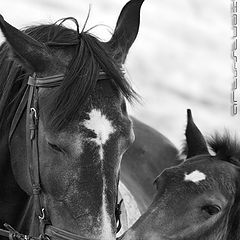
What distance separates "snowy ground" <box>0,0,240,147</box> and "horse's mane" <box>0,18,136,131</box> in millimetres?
9389

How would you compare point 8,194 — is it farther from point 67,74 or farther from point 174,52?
point 174,52

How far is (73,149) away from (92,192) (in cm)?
25

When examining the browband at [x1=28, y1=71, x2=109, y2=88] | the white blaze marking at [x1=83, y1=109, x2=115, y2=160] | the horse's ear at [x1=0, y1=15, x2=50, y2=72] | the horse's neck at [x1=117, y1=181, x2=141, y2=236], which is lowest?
the horse's neck at [x1=117, y1=181, x2=141, y2=236]

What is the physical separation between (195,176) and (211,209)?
233 millimetres

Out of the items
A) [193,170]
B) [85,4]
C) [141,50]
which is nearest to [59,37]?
[193,170]

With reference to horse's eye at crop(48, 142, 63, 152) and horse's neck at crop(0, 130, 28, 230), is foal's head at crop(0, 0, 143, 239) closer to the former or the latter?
horse's eye at crop(48, 142, 63, 152)

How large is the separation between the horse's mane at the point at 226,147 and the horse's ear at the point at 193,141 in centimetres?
7

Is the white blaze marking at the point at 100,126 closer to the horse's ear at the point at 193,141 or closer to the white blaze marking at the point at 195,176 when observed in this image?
the white blaze marking at the point at 195,176

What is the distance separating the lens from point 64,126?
13.6 feet

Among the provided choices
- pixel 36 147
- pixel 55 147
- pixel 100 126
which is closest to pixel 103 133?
pixel 100 126

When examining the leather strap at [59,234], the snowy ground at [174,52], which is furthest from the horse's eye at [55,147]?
the snowy ground at [174,52]

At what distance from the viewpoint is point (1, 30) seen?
13.8 feet

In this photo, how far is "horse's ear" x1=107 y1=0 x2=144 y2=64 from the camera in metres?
4.58

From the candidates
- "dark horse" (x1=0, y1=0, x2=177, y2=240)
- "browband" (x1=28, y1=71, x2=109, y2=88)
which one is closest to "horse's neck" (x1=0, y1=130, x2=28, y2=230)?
"dark horse" (x1=0, y1=0, x2=177, y2=240)
